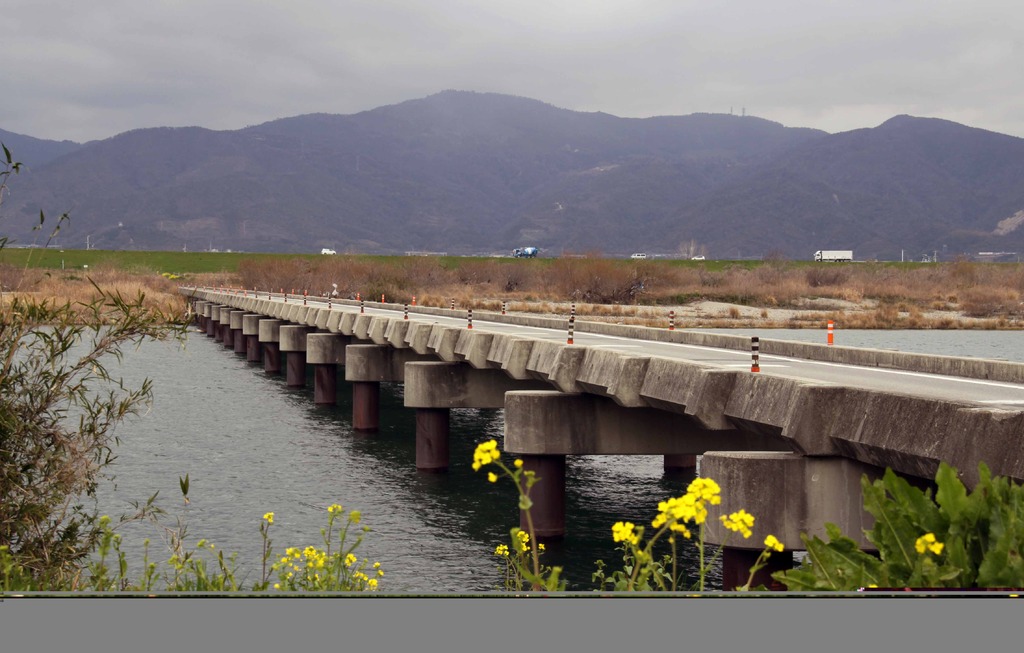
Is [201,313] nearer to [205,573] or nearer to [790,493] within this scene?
[790,493]

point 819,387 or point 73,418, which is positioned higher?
point 819,387

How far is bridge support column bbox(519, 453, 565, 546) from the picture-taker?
698 inches

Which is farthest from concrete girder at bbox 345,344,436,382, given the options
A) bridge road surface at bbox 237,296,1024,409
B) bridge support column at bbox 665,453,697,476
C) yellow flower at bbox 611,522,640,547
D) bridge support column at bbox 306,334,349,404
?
yellow flower at bbox 611,522,640,547

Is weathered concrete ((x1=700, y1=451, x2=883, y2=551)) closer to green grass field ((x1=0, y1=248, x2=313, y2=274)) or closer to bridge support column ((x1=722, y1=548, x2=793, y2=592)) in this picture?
bridge support column ((x1=722, y1=548, x2=793, y2=592))

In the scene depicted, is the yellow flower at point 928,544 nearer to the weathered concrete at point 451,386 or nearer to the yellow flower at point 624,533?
the yellow flower at point 624,533

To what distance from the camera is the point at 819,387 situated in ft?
34.7

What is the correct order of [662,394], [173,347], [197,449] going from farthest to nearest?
[173,347], [197,449], [662,394]

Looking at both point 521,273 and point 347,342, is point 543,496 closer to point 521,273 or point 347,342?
point 347,342

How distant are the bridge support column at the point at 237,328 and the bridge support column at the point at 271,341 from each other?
9.67 metres

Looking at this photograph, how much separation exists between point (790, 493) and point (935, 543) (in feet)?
17.8

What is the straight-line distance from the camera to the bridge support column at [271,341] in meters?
50.5

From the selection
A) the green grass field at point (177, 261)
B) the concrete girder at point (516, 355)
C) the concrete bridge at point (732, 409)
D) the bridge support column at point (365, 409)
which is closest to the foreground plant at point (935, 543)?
the concrete bridge at point (732, 409)

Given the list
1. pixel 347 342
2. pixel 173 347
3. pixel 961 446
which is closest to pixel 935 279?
pixel 173 347

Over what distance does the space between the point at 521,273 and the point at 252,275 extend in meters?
22.9
